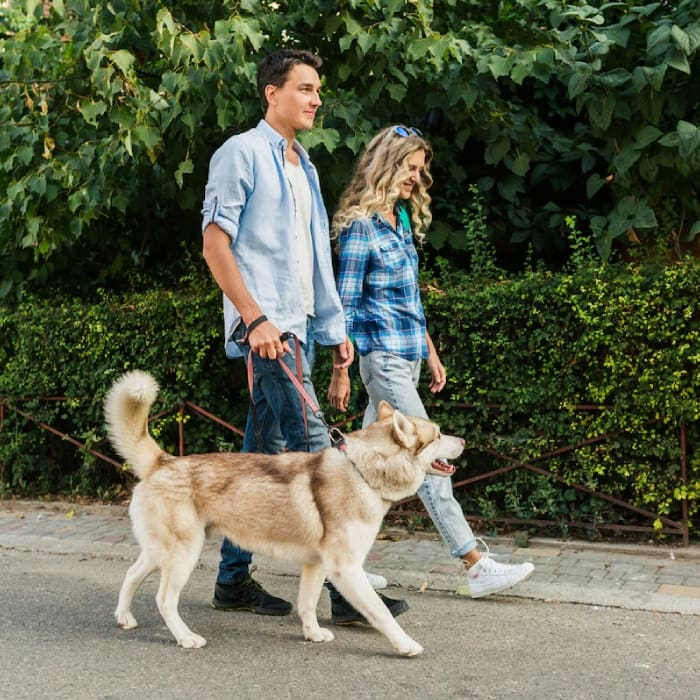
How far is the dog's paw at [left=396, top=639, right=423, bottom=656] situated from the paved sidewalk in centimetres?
134

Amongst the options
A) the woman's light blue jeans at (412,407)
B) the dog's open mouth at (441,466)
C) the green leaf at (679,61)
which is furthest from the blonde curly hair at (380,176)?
the green leaf at (679,61)

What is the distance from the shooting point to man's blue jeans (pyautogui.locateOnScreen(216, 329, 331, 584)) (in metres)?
4.64

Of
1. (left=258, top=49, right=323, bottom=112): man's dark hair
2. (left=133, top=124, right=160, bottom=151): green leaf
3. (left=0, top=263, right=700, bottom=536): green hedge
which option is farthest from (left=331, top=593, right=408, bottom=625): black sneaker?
(left=133, top=124, right=160, bottom=151): green leaf

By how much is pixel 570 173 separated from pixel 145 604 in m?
4.94

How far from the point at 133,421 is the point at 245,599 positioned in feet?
4.03

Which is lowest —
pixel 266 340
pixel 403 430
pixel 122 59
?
pixel 403 430

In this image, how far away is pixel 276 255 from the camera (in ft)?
15.4

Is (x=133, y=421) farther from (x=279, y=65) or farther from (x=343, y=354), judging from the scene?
(x=279, y=65)

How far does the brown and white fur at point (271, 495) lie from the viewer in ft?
14.4

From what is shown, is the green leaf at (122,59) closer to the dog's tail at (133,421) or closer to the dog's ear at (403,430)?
the dog's tail at (133,421)

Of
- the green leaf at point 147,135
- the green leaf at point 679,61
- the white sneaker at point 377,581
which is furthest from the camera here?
the green leaf at point 147,135

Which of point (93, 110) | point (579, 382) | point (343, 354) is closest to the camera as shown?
point (343, 354)

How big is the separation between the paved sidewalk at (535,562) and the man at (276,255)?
1.06 meters

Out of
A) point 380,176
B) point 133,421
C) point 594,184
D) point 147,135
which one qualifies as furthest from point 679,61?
point 133,421
